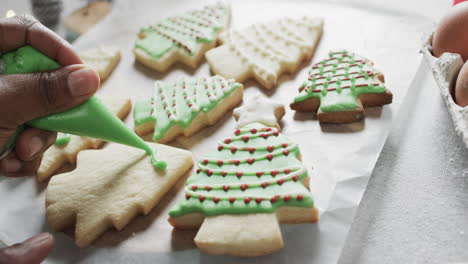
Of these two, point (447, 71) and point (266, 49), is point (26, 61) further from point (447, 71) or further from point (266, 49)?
point (447, 71)

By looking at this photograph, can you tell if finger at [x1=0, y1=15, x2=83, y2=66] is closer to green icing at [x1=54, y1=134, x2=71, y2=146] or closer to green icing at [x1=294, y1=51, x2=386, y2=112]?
green icing at [x1=54, y1=134, x2=71, y2=146]

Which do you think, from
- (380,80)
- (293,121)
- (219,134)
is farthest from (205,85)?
(380,80)

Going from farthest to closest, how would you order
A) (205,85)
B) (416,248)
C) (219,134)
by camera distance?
(205,85), (219,134), (416,248)

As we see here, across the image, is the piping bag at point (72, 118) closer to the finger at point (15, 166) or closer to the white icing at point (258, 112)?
the finger at point (15, 166)

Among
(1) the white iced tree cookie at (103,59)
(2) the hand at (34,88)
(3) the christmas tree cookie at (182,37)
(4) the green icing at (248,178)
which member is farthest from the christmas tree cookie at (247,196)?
(1) the white iced tree cookie at (103,59)

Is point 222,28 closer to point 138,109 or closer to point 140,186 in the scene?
point 138,109

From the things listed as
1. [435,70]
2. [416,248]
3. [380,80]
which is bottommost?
[416,248]
